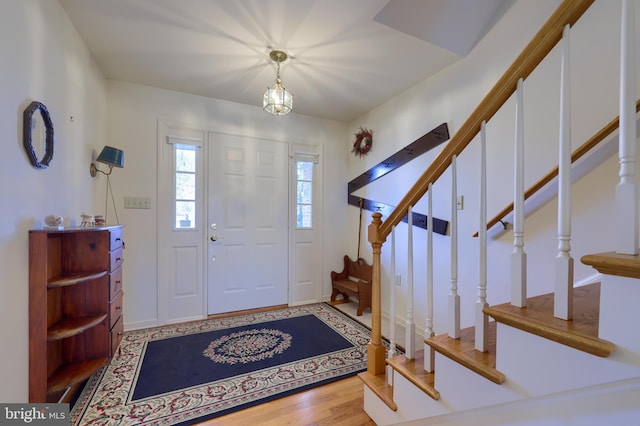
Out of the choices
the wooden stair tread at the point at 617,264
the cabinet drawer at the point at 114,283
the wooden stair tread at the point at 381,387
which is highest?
the wooden stair tread at the point at 617,264

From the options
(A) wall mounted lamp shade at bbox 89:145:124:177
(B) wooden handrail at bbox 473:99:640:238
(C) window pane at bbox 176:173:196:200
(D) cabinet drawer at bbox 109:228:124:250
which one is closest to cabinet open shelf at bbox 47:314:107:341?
(D) cabinet drawer at bbox 109:228:124:250

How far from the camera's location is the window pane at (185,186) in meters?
2.94

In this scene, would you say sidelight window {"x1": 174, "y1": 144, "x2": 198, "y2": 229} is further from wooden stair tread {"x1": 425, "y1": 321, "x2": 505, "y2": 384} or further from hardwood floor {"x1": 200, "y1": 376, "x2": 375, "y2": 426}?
wooden stair tread {"x1": 425, "y1": 321, "x2": 505, "y2": 384}

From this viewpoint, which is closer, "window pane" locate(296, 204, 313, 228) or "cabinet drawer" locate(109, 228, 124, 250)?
"cabinet drawer" locate(109, 228, 124, 250)

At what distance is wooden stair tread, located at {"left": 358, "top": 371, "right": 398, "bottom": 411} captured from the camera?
136 cm

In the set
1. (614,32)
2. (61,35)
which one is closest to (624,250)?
(614,32)

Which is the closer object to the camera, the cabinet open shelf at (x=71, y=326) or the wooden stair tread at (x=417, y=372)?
the wooden stair tread at (x=417, y=372)

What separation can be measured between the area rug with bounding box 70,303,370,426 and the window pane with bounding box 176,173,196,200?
4.55 feet

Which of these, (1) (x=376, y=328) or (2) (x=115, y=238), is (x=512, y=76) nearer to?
(1) (x=376, y=328)

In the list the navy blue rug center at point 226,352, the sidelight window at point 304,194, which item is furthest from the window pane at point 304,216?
the navy blue rug center at point 226,352

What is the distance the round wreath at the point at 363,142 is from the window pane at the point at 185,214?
2.16m

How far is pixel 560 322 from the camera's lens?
0.75m

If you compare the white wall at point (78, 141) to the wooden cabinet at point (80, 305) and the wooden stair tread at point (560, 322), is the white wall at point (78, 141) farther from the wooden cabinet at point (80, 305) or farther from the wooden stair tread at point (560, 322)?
the wooden stair tread at point (560, 322)

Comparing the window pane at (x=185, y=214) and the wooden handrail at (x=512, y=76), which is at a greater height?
the wooden handrail at (x=512, y=76)
